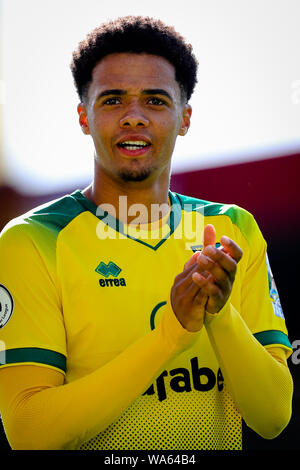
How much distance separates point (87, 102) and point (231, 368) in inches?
37.3

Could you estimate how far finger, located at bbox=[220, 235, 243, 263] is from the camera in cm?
144

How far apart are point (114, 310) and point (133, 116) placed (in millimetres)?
562

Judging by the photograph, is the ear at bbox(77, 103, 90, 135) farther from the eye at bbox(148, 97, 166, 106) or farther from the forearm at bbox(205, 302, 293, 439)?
the forearm at bbox(205, 302, 293, 439)

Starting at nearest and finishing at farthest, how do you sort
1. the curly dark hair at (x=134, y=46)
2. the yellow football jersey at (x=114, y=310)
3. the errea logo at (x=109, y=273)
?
the yellow football jersey at (x=114, y=310), the errea logo at (x=109, y=273), the curly dark hair at (x=134, y=46)

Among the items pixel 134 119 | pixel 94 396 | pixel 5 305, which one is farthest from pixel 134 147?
pixel 94 396

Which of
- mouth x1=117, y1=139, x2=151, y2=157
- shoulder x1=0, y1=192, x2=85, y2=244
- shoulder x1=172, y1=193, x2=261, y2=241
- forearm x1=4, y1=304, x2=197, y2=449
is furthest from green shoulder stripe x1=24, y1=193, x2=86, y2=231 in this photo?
forearm x1=4, y1=304, x2=197, y2=449

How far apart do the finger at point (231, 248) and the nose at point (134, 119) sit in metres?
0.48

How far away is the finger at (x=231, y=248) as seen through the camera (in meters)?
1.44

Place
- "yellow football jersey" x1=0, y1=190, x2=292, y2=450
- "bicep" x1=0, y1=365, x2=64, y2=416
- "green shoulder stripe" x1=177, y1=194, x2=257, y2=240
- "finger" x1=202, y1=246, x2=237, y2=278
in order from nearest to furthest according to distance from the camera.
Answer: "finger" x1=202, y1=246, x2=237, y2=278 < "bicep" x1=0, y1=365, x2=64, y2=416 < "yellow football jersey" x1=0, y1=190, x2=292, y2=450 < "green shoulder stripe" x1=177, y1=194, x2=257, y2=240

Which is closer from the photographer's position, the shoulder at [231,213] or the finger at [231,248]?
the finger at [231,248]

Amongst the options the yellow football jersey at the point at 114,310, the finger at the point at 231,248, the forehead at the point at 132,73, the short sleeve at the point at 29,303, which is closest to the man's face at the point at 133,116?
the forehead at the point at 132,73

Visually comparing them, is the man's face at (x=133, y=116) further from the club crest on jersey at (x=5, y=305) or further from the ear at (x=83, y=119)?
the club crest on jersey at (x=5, y=305)

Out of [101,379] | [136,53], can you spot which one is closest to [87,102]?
[136,53]

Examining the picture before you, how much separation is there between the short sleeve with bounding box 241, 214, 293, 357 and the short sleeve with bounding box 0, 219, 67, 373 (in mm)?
590
